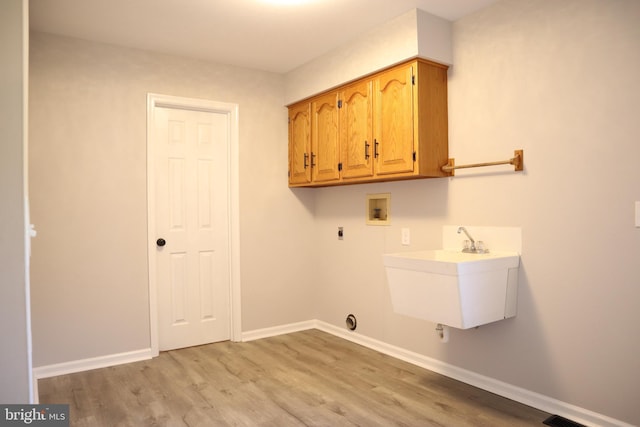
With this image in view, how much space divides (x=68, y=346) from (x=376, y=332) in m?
2.31

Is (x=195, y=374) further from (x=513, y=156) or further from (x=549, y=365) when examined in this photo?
(x=513, y=156)

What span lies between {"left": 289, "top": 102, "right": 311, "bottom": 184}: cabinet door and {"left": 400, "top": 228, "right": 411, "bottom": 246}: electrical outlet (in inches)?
39.6

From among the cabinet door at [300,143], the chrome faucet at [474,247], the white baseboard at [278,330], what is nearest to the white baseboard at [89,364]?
the white baseboard at [278,330]

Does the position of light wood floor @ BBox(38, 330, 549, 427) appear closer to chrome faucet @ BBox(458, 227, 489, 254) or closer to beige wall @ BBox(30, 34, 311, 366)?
beige wall @ BBox(30, 34, 311, 366)

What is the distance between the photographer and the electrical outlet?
3.38 meters

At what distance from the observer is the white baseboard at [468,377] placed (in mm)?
2383

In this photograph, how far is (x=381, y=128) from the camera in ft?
10.5

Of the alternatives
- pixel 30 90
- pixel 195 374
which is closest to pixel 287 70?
pixel 30 90

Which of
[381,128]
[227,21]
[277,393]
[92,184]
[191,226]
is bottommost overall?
[277,393]

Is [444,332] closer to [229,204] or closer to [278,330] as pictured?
[278,330]

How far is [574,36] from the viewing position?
2.41 m

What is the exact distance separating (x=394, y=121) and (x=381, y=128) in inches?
4.9

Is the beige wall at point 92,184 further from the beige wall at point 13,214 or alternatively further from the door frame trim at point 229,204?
the beige wall at point 13,214

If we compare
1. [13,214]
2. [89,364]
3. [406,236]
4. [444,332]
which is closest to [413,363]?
[444,332]
